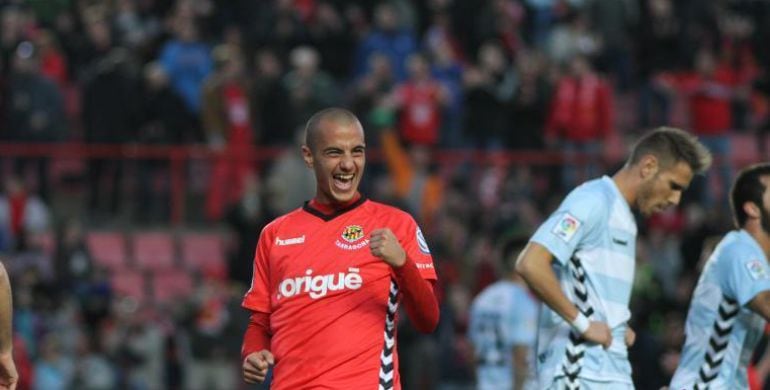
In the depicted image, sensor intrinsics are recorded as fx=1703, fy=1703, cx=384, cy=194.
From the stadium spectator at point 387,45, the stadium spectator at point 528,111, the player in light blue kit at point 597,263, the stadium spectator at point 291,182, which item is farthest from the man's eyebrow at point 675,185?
the stadium spectator at point 387,45

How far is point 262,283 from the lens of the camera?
7.92m

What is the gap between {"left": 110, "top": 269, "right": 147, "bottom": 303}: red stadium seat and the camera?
1864 cm

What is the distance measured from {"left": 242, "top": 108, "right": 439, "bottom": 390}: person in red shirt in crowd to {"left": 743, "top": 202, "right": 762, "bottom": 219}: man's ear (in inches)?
78.6

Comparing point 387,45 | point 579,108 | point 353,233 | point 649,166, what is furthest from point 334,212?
point 387,45

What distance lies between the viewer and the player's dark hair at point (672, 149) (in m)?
8.48

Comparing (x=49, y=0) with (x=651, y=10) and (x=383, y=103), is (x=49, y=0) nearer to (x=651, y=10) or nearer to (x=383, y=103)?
(x=383, y=103)

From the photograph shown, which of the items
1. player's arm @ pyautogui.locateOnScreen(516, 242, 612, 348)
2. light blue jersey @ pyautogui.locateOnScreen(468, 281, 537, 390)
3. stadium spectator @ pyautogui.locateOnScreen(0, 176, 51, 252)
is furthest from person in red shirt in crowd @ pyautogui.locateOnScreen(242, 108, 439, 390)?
stadium spectator @ pyautogui.locateOnScreen(0, 176, 51, 252)

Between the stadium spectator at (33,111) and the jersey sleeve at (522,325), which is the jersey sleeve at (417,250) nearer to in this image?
the jersey sleeve at (522,325)

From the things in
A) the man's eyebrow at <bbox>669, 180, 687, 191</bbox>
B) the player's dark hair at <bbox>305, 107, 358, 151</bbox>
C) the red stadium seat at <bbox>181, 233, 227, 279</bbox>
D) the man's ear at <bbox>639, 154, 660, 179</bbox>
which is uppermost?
the player's dark hair at <bbox>305, 107, 358, 151</bbox>

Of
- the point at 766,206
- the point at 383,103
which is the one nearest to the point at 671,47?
the point at 383,103

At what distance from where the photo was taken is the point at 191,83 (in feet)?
66.3

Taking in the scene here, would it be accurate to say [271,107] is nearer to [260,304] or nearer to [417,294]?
[260,304]

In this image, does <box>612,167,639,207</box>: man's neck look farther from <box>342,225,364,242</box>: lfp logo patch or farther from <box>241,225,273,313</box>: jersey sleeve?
<box>241,225,273,313</box>: jersey sleeve

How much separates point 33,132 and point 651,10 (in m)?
8.87
